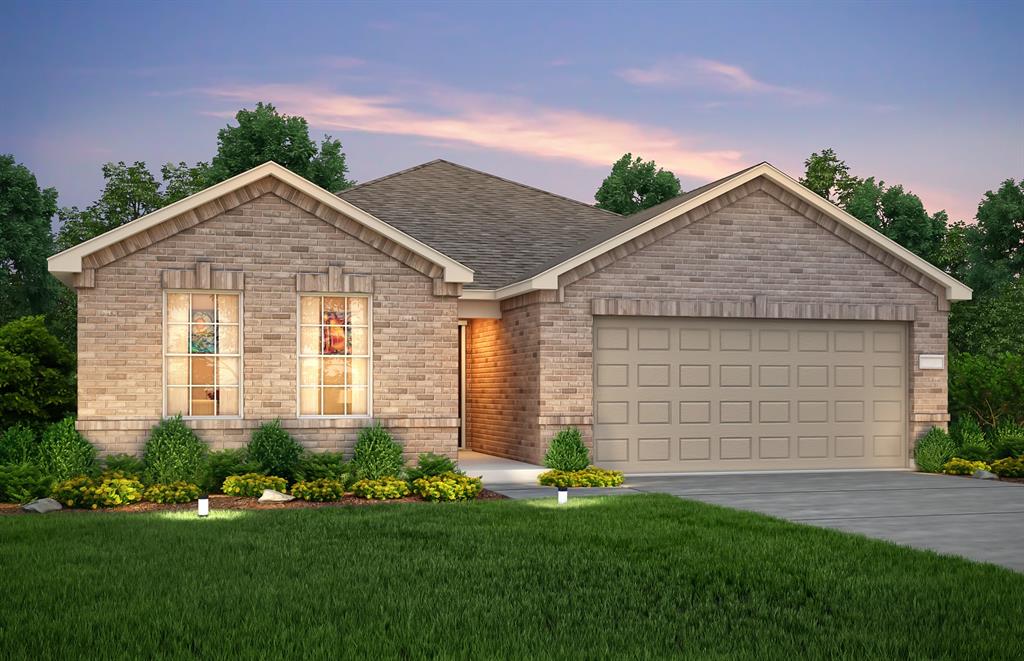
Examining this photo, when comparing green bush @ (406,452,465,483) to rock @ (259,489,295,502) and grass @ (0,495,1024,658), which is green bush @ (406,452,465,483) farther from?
grass @ (0,495,1024,658)

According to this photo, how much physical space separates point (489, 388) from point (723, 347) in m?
5.09

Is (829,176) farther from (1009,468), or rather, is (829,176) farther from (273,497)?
(273,497)

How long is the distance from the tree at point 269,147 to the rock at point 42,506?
77.8ft

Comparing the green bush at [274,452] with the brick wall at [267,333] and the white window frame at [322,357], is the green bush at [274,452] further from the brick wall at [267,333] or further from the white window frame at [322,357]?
the white window frame at [322,357]

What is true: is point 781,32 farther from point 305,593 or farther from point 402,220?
point 305,593

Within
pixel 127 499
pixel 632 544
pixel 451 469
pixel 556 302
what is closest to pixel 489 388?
pixel 556 302

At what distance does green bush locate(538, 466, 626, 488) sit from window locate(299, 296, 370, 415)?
11.0ft

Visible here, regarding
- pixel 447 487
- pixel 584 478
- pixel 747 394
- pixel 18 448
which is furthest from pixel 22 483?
pixel 747 394

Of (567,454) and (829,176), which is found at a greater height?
(829,176)

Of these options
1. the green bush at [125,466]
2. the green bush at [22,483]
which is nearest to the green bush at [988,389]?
the green bush at [125,466]

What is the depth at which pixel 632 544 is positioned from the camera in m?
11.0

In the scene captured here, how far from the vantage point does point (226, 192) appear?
17391 mm

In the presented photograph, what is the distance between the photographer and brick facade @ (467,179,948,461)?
19.3 metres

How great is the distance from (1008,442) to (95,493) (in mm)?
16315
